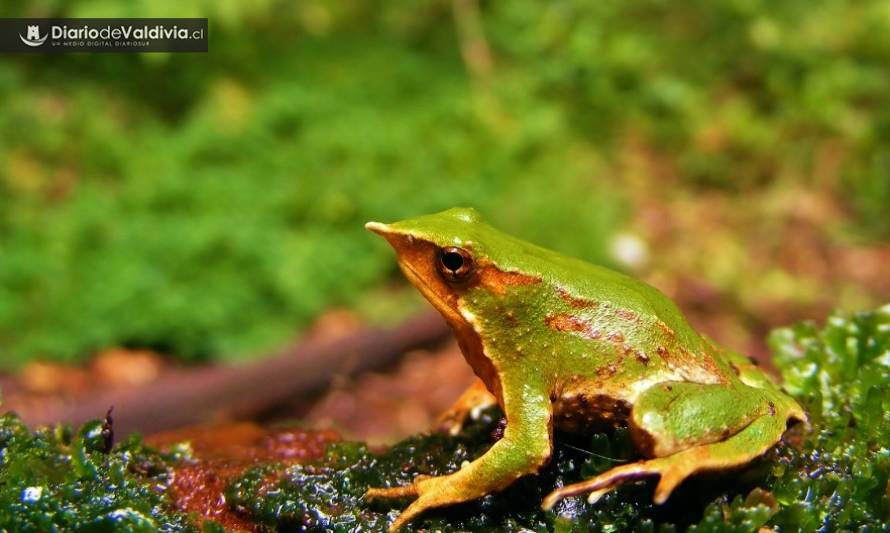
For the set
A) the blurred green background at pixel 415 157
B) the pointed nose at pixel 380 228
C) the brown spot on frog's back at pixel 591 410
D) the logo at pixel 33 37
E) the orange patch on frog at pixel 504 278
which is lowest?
the brown spot on frog's back at pixel 591 410

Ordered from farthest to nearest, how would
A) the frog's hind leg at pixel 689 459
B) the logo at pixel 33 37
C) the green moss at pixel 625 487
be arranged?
1. the logo at pixel 33 37
2. the green moss at pixel 625 487
3. the frog's hind leg at pixel 689 459

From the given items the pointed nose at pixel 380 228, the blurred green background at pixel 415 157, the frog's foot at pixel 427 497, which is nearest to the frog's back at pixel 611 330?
the pointed nose at pixel 380 228

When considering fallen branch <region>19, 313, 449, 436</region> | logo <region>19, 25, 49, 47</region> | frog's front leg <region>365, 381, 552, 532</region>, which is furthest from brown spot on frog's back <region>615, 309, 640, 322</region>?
logo <region>19, 25, 49, 47</region>

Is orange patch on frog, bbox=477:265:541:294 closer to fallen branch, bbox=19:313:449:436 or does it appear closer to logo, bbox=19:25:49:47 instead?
fallen branch, bbox=19:313:449:436

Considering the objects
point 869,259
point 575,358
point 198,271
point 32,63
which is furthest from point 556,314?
point 32,63

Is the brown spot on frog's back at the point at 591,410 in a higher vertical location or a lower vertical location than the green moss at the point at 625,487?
higher

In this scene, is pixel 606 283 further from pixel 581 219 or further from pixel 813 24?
pixel 813 24

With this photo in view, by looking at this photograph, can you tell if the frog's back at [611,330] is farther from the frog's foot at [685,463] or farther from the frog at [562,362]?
the frog's foot at [685,463]
